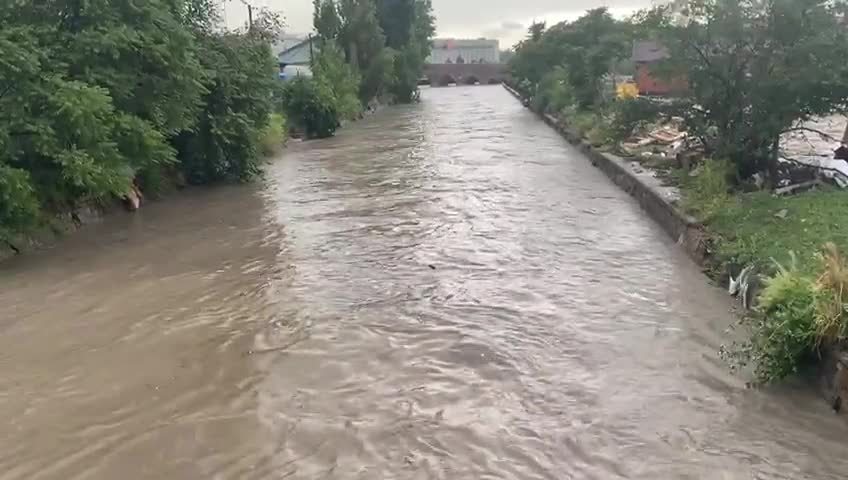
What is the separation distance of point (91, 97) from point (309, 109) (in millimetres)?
17685

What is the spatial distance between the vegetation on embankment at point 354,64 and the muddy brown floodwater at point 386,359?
15.9 meters

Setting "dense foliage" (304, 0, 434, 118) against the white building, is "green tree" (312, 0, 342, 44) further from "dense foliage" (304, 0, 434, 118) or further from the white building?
the white building

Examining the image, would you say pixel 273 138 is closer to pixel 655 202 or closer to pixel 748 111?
pixel 655 202

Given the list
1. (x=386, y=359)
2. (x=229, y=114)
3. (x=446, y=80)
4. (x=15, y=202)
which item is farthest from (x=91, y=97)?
(x=446, y=80)

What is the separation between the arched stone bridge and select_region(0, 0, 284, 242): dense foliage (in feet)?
266

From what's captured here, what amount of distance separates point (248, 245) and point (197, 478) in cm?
635

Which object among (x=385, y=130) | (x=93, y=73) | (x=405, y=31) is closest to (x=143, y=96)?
(x=93, y=73)

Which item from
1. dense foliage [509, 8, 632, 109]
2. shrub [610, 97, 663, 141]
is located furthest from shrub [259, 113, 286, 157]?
shrub [610, 97, 663, 141]

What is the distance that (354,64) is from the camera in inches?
1679

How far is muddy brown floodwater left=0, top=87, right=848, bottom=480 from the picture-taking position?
4793 mm

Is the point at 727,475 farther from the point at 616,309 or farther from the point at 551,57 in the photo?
the point at 551,57

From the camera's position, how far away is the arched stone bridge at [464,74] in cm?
9466

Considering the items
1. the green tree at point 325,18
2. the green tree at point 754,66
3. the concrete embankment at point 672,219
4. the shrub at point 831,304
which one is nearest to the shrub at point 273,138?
→ the concrete embankment at point 672,219

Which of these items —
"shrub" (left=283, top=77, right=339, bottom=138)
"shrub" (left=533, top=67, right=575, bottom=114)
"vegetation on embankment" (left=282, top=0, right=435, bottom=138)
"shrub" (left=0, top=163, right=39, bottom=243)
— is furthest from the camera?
"shrub" (left=533, top=67, right=575, bottom=114)
